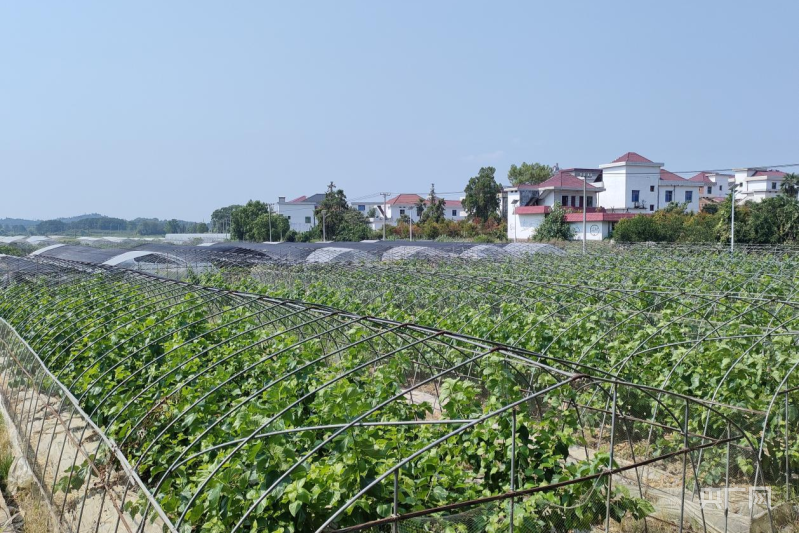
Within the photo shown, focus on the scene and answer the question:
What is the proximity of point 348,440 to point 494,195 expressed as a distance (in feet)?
211

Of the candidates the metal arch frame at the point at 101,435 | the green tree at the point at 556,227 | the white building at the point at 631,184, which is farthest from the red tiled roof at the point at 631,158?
the metal arch frame at the point at 101,435

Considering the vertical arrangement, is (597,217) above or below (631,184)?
below

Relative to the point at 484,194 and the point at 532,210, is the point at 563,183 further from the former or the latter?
the point at 484,194

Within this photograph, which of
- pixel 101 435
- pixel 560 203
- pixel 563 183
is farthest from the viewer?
pixel 563 183

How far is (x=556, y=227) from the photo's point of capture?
45.8 meters

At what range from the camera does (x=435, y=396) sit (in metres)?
9.16

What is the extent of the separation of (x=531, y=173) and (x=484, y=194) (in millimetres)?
8713

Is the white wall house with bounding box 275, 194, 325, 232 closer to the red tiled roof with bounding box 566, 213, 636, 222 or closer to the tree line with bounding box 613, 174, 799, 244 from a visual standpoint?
the red tiled roof with bounding box 566, 213, 636, 222

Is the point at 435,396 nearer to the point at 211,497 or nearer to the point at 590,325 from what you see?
the point at 590,325

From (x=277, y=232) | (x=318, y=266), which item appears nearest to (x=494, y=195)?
(x=277, y=232)

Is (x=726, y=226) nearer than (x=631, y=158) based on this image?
Yes

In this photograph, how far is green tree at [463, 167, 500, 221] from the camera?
220ft

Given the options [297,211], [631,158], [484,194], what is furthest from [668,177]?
[297,211]

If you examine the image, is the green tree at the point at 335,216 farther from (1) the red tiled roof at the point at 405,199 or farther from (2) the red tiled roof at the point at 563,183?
(1) the red tiled roof at the point at 405,199
